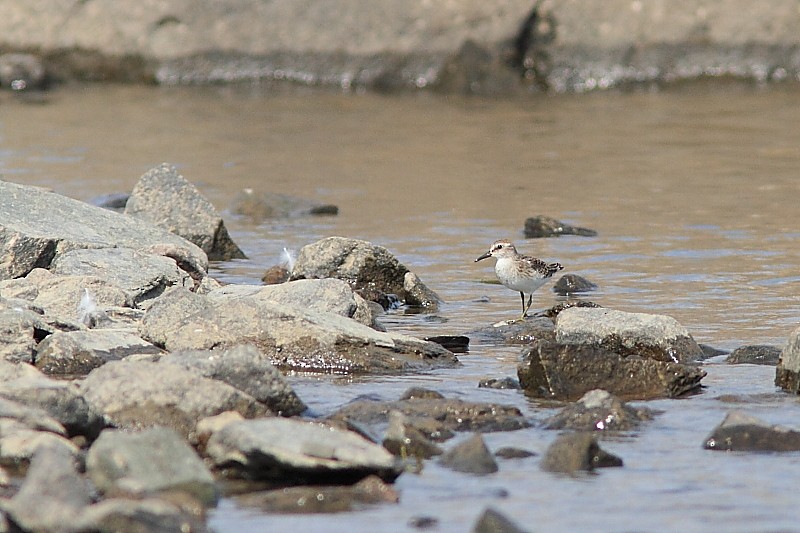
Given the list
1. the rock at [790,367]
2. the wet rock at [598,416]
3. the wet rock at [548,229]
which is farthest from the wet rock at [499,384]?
the wet rock at [548,229]

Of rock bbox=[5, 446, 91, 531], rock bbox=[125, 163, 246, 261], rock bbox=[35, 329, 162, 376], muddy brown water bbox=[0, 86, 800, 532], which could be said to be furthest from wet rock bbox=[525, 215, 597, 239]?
rock bbox=[5, 446, 91, 531]

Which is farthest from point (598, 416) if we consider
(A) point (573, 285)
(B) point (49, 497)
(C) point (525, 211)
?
(C) point (525, 211)

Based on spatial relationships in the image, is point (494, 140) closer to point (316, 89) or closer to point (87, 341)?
point (316, 89)

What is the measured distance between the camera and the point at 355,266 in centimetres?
1098

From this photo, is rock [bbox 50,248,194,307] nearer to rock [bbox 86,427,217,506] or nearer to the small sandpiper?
the small sandpiper

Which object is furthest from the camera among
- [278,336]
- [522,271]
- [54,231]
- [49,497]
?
[54,231]

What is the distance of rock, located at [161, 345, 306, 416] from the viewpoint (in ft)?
23.3

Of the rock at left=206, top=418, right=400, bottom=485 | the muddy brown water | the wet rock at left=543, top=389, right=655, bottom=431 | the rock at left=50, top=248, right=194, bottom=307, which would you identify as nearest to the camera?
the rock at left=206, top=418, right=400, bottom=485

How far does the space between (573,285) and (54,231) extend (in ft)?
13.6

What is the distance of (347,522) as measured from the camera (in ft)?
18.6

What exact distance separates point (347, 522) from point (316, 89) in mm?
19836

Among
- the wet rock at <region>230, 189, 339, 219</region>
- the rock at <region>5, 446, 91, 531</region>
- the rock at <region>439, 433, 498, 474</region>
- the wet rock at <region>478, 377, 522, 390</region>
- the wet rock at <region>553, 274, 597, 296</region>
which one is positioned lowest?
the wet rock at <region>230, 189, 339, 219</region>

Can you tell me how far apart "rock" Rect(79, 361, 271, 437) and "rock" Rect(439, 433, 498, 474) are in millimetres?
1027

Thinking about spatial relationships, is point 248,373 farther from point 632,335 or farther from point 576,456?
point 632,335
